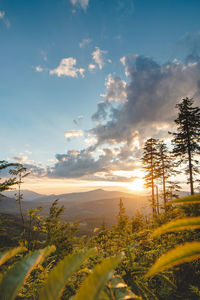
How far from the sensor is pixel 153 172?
2508cm

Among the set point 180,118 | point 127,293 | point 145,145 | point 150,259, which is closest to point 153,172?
point 145,145

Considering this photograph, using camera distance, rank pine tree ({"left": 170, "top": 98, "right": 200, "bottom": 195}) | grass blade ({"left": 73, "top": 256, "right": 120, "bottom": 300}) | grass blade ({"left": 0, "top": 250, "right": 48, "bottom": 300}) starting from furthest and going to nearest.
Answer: pine tree ({"left": 170, "top": 98, "right": 200, "bottom": 195}) → grass blade ({"left": 0, "top": 250, "right": 48, "bottom": 300}) → grass blade ({"left": 73, "top": 256, "right": 120, "bottom": 300})

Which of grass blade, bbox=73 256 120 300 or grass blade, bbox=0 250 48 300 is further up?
grass blade, bbox=73 256 120 300

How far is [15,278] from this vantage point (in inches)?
22.1

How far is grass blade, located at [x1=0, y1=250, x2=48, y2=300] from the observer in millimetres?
512

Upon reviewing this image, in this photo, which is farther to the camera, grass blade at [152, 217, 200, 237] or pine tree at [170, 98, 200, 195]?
pine tree at [170, 98, 200, 195]

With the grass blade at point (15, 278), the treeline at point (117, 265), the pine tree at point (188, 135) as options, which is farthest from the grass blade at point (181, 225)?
the pine tree at point (188, 135)

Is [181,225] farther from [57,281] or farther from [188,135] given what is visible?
[188,135]

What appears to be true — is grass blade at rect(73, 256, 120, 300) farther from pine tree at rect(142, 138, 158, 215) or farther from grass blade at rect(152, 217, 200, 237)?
pine tree at rect(142, 138, 158, 215)

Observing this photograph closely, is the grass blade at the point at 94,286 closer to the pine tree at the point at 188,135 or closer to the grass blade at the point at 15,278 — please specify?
the grass blade at the point at 15,278

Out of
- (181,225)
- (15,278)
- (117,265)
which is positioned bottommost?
(117,265)

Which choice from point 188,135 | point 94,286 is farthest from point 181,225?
point 188,135

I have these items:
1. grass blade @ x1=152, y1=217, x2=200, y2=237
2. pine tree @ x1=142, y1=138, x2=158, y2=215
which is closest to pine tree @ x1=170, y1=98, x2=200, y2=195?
pine tree @ x1=142, y1=138, x2=158, y2=215

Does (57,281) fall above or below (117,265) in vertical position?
above
